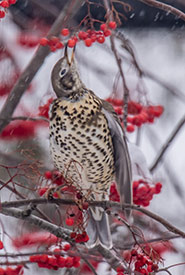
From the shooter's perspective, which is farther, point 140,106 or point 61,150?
point 140,106

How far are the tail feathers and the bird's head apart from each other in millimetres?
480

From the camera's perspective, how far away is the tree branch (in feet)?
5.17

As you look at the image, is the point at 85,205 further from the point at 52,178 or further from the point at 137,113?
the point at 137,113

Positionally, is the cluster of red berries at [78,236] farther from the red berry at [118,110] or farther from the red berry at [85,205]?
the red berry at [118,110]

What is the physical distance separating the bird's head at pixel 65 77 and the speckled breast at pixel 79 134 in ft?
0.12

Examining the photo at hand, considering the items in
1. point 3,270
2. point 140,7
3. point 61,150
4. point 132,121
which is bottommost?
point 3,270

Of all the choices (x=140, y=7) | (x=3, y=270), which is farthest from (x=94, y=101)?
(x=140, y=7)

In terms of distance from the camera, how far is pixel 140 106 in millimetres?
2053

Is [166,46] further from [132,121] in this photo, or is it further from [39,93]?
[132,121]

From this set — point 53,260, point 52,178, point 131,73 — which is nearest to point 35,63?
point 52,178

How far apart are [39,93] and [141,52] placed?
1863 mm

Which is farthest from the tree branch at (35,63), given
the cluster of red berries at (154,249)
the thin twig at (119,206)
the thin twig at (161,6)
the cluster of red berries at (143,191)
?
the cluster of red berries at (154,249)

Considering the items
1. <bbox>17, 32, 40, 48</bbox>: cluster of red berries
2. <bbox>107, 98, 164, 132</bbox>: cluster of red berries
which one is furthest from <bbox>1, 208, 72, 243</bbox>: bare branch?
<bbox>17, 32, 40, 48</bbox>: cluster of red berries

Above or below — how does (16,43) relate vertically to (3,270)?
above
